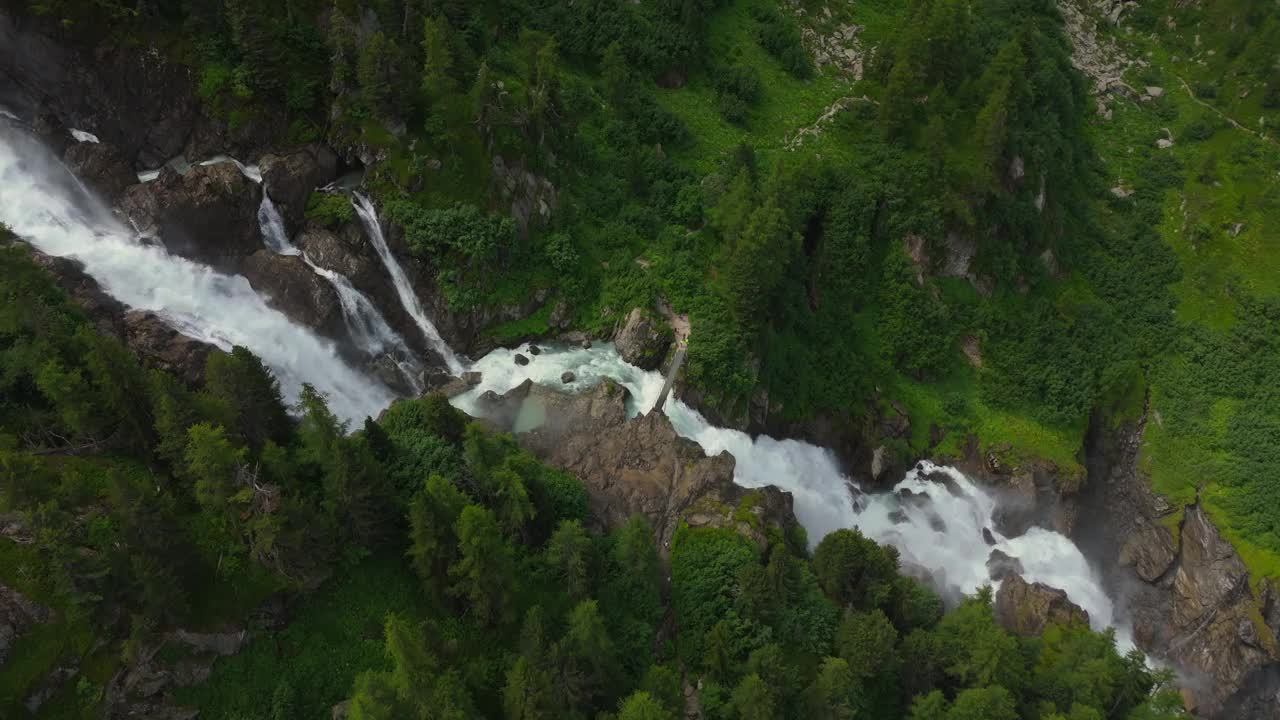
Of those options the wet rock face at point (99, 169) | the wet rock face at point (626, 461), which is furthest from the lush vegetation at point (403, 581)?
the wet rock face at point (99, 169)

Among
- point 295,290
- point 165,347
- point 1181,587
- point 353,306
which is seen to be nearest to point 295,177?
point 295,290

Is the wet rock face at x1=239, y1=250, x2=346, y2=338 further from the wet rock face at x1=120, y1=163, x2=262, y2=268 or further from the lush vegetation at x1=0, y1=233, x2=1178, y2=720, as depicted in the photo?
the lush vegetation at x1=0, y1=233, x2=1178, y2=720

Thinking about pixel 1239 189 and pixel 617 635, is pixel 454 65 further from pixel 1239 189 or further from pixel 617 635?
pixel 1239 189

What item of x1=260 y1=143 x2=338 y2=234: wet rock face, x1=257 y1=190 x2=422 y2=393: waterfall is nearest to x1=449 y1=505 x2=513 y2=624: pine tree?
x1=257 y1=190 x2=422 y2=393: waterfall

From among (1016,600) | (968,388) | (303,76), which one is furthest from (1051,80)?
(303,76)

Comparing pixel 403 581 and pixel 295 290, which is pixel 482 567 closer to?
pixel 403 581
